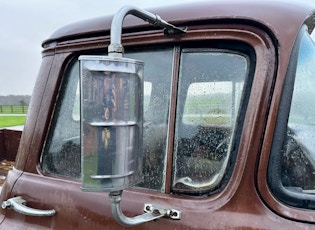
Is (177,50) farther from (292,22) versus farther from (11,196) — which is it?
(11,196)

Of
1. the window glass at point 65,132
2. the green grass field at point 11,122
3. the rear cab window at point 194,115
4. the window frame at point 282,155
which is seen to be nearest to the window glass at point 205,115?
the rear cab window at point 194,115

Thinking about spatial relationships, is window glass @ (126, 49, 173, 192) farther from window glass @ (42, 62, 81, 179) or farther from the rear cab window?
window glass @ (42, 62, 81, 179)

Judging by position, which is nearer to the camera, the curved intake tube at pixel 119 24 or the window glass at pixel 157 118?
the curved intake tube at pixel 119 24

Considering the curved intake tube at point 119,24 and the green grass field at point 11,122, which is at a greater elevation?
the curved intake tube at point 119,24

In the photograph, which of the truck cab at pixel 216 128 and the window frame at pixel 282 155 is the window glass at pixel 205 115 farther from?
the window frame at pixel 282 155

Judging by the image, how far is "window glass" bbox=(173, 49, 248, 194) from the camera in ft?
3.69

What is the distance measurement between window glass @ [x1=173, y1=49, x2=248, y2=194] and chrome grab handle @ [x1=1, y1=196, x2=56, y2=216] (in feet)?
1.73

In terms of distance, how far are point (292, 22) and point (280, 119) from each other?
0.32m

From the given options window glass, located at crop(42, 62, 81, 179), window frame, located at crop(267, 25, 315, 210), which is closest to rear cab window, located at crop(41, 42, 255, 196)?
window frame, located at crop(267, 25, 315, 210)

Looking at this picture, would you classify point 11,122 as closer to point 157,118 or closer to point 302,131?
point 157,118

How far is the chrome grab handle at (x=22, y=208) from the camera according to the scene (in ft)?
4.26

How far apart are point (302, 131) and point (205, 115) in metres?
0.35

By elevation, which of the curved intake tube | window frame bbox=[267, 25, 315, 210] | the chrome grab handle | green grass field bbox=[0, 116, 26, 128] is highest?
the curved intake tube

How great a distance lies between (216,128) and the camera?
114cm
